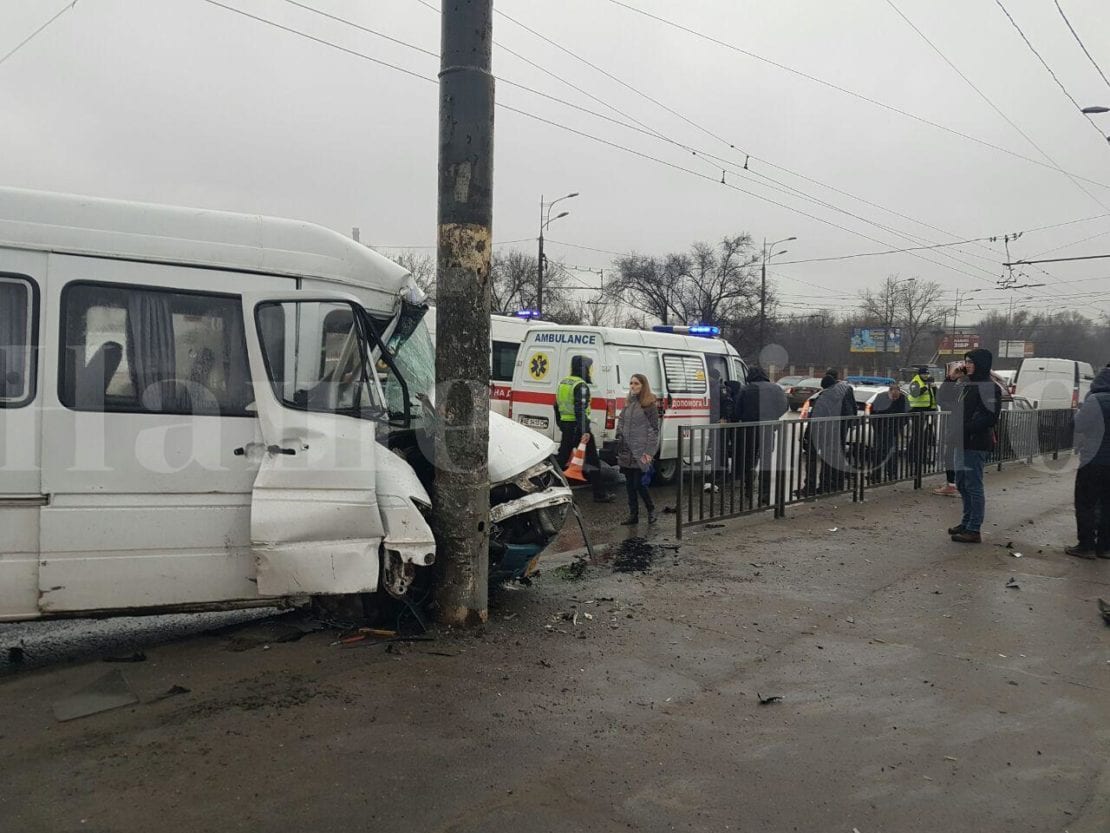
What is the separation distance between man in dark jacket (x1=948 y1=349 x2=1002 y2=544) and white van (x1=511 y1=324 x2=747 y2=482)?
433 centimetres

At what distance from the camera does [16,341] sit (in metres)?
4.27

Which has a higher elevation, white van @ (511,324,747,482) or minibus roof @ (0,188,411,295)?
minibus roof @ (0,188,411,295)

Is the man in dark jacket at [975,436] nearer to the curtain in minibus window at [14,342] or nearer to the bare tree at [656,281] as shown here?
the curtain in minibus window at [14,342]

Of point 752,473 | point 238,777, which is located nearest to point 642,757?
point 238,777

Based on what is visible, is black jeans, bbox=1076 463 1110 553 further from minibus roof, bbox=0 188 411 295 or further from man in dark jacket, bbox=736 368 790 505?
minibus roof, bbox=0 188 411 295

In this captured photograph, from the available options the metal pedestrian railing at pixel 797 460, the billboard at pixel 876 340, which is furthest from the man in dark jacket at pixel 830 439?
the billboard at pixel 876 340

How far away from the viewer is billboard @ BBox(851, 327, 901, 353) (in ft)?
221

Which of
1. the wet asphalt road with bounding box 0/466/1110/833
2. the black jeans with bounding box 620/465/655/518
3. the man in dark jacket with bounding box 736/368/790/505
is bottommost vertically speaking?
the wet asphalt road with bounding box 0/466/1110/833

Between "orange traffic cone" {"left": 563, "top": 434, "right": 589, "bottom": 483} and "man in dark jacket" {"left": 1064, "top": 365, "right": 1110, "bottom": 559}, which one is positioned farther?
"orange traffic cone" {"left": 563, "top": 434, "right": 589, "bottom": 483}

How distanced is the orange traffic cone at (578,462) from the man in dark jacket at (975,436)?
4.43 m

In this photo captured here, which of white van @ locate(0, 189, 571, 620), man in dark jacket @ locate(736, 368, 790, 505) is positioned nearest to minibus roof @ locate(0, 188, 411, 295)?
white van @ locate(0, 189, 571, 620)

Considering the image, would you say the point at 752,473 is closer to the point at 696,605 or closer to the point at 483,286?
the point at 696,605

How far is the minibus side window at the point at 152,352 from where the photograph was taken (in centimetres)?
436

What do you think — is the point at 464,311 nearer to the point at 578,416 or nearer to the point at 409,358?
the point at 409,358
